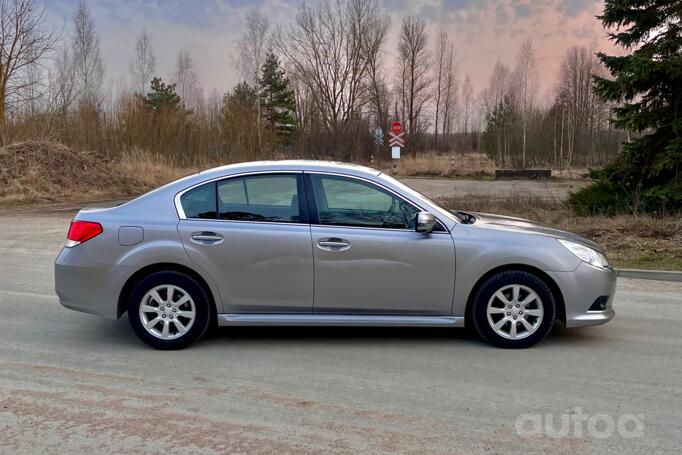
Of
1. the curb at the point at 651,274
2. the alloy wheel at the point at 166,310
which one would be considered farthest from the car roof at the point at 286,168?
the curb at the point at 651,274

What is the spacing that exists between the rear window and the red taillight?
776 mm

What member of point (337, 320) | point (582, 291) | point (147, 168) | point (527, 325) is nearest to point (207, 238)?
point (337, 320)

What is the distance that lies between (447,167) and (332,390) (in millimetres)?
33515

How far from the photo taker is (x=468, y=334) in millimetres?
5453

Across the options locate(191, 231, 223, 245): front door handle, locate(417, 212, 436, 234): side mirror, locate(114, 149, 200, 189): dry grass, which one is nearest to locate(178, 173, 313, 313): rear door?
locate(191, 231, 223, 245): front door handle

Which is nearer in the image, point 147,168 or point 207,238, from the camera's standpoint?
point 207,238

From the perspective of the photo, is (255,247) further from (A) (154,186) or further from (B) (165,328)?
(A) (154,186)

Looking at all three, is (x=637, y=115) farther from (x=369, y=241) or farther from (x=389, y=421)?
(x=389, y=421)

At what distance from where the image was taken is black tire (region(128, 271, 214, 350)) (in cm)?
494

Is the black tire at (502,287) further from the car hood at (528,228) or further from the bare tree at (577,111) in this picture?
the bare tree at (577,111)

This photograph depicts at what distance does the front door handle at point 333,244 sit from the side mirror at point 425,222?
63cm

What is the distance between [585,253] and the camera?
5.07 meters

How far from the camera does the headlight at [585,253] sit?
5.03 metres

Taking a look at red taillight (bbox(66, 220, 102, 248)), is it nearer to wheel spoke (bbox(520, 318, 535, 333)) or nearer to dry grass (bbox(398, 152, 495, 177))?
wheel spoke (bbox(520, 318, 535, 333))
